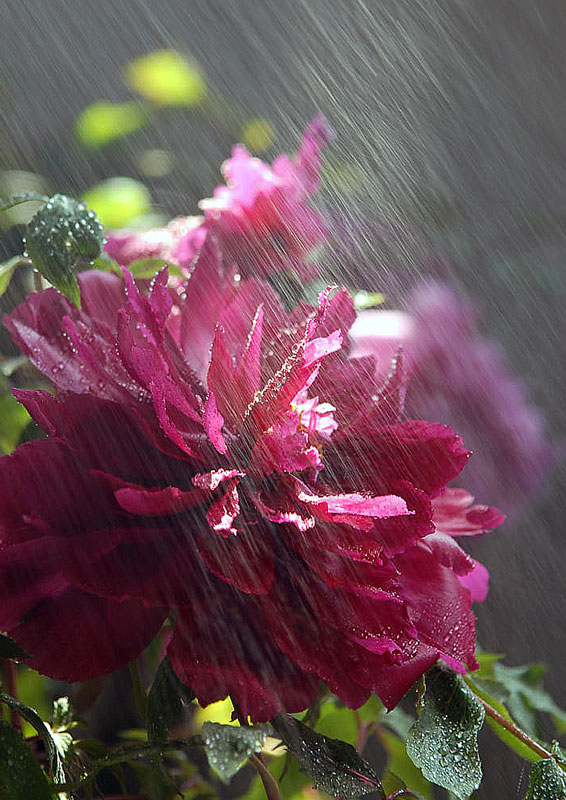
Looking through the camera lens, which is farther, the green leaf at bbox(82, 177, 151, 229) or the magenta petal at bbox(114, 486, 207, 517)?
the green leaf at bbox(82, 177, 151, 229)

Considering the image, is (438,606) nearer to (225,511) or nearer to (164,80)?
(225,511)

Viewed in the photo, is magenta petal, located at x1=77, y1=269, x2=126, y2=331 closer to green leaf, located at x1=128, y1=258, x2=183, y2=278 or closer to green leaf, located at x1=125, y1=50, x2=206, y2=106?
green leaf, located at x1=128, y1=258, x2=183, y2=278

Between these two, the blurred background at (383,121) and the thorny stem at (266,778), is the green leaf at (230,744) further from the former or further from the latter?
the blurred background at (383,121)

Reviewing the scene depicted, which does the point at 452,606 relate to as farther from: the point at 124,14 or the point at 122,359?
the point at 124,14

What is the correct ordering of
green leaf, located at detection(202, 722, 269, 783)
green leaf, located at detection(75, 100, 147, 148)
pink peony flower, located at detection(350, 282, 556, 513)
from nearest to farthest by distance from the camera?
1. green leaf, located at detection(202, 722, 269, 783)
2. pink peony flower, located at detection(350, 282, 556, 513)
3. green leaf, located at detection(75, 100, 147, 148)

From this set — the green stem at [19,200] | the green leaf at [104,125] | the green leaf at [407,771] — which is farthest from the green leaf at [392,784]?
the green leaf at [104,125]

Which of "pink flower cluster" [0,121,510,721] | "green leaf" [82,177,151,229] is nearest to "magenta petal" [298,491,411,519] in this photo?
"pink flower cluster" [0,121,510,721]

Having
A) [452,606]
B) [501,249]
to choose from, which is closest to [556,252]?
[501,249]
